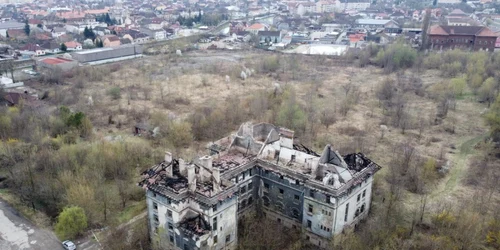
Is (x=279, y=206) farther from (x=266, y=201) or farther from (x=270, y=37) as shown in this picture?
(x=270, y=37)

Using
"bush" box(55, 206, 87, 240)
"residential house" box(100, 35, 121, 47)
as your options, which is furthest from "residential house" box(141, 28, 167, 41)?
"bush" box(55, 206, 87, 240)

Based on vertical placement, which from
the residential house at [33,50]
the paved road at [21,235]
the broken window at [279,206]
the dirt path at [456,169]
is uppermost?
the residential house at [33,50]

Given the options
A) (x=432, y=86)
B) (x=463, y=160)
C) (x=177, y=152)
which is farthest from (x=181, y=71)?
(x=463, y=160)

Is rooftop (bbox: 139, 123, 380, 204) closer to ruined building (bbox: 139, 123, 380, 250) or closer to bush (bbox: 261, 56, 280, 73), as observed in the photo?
ruined building (bbox: 139, 123, 380, 250)

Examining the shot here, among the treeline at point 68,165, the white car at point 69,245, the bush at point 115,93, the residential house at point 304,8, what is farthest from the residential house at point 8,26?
the white car at point 69,245

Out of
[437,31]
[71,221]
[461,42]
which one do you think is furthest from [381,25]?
[71,221]

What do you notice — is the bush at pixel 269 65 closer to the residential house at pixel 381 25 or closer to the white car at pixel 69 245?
the residential house at pixel 381 25

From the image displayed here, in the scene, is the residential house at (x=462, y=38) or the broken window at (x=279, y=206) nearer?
the broken window at (x=279, y=206)
